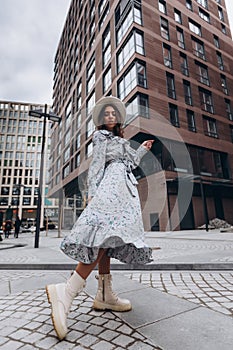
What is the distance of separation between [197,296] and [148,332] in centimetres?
100

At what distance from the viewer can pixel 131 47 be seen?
18391 millimetres

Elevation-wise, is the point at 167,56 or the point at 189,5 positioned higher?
the point at 189,5

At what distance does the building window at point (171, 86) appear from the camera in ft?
64.3

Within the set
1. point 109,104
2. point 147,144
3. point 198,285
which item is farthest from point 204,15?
point 198,285

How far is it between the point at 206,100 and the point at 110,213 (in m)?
24.3

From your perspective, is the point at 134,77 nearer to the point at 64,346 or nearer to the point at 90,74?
the point at 90,74

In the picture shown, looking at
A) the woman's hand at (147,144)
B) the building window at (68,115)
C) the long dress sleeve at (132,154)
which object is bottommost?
the long dress sleeve at (132,154)

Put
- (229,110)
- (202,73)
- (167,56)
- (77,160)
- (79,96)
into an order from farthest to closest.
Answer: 1. (79,96)
2. (77,160)
3. (229,110)
4. (202,73)
5. (167,56)

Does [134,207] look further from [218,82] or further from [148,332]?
[218,82]

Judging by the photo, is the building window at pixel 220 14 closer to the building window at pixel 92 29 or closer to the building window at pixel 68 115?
the building window at pixel 92 29

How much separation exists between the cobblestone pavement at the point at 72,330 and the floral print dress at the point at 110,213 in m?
0.46

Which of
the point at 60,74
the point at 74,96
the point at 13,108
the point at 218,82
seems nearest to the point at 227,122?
the point at 218,82

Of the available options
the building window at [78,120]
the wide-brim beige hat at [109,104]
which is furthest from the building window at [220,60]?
the wide-brim beige hat at [109,104]

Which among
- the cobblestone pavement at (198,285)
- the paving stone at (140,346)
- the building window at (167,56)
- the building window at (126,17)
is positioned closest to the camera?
the paving stone at (140,346)
